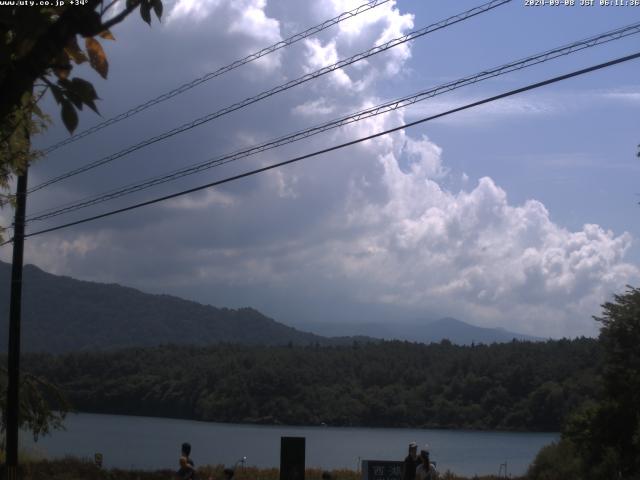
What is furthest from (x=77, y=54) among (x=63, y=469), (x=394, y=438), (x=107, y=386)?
(x=107, y=386)

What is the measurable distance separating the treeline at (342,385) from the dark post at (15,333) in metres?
43.9

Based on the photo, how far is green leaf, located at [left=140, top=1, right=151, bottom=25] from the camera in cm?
433

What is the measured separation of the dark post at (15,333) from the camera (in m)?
21.5

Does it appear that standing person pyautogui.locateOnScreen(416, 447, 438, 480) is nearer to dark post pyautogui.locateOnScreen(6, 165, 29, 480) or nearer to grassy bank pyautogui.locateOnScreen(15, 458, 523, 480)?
grassy bank pyautogui.locateOnScreen(15, 458, 523, 480)

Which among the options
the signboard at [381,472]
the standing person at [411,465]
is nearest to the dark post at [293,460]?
the signboard at [381,472]

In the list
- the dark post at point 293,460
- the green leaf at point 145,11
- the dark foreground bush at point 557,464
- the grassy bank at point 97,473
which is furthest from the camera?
the dark foreground bush at point 557,464

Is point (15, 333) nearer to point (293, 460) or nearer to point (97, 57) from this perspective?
point (293, 460)

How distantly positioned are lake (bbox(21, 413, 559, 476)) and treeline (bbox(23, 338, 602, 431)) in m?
2.26

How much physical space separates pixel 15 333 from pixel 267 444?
122 feet

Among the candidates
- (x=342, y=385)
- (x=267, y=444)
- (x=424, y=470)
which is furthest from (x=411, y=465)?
(x=342, y=385)

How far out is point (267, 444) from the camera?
189ft

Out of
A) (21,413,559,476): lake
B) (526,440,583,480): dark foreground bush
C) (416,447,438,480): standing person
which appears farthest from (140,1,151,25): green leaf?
(21,413,559,476): lake

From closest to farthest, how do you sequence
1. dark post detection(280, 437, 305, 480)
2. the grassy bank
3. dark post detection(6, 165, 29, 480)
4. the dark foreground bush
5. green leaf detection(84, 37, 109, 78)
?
green leaf detection(84, 37, 109, 78) < dark post detection(280, 437, 305, 480) < dark post detection(6, 165, 29, 480) < the grassy bank < the dark foreground bush

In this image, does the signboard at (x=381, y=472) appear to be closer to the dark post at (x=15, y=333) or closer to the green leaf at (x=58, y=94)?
the dark post at (x=15, y=333)
